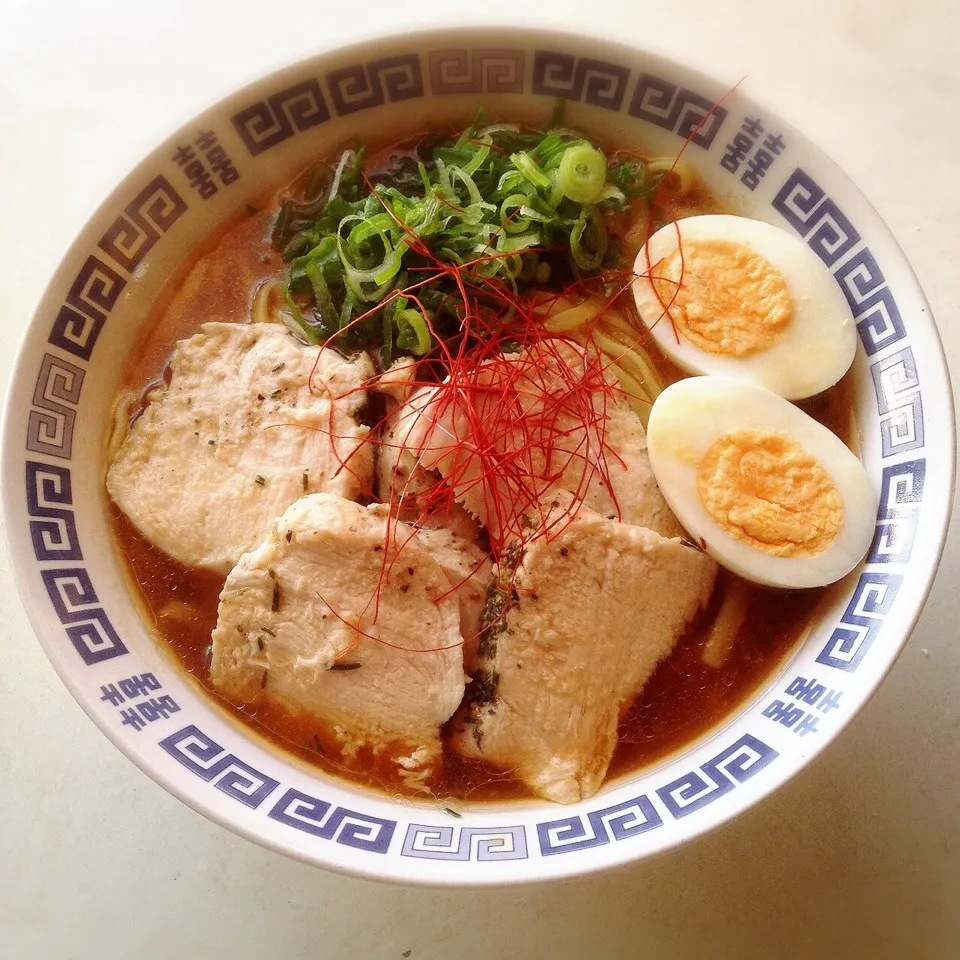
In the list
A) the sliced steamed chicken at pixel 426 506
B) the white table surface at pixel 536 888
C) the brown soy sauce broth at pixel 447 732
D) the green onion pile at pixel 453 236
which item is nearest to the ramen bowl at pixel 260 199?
the brown soy sauce broth at pixel 447 732

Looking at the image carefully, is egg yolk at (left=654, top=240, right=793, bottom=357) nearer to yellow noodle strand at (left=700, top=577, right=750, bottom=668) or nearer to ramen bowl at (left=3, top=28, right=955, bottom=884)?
ramen bowl at (left=3, top=28, right=955, bottom=884)

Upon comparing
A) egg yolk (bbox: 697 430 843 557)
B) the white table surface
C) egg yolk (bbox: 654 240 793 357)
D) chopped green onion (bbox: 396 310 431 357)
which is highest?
egg yolk (bbox: 654 240 793 357)

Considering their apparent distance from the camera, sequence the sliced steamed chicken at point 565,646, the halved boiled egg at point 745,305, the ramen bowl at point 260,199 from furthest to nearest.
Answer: the halved boiled egg at point 745,305 < the sliced steamed chicken at point 565,646 < the ramen bowl at point 260,199

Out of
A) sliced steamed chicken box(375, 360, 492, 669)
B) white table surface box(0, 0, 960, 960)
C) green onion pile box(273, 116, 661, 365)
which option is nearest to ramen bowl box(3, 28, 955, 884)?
green onion pile box(273, 116, 661, 365)

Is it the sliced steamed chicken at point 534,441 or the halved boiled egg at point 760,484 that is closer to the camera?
the halved boiled egg at point 760,484

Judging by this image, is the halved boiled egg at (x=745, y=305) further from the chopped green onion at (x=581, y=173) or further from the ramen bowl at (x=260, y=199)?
the chopped green onion at (x=581, y=173)

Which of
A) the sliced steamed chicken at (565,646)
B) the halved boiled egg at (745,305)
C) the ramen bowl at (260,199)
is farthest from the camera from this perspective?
the halved boiled egg at (745,305)

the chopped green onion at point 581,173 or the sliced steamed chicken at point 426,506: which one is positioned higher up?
the chopped green onion at point 581,173

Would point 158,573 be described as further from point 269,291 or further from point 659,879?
point 659,879
